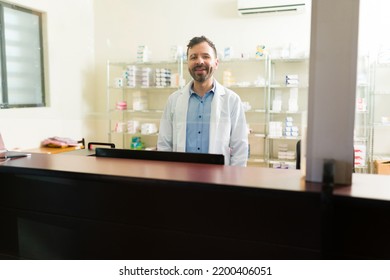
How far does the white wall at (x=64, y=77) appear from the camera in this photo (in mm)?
4207

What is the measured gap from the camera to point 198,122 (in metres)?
2.37

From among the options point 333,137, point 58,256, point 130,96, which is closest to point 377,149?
point 130,96

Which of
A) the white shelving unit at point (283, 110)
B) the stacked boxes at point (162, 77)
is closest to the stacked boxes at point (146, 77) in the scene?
the stacked boxes at point (162, 77)

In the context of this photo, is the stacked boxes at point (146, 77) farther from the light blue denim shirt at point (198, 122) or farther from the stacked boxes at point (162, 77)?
the light blue denim shirt at point (198, 122)

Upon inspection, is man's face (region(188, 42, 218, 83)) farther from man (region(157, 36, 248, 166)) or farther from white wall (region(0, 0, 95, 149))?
white wall (region(0, 0, 95, 149))

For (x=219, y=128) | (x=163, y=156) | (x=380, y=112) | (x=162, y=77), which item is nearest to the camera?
(x=163, y=156)

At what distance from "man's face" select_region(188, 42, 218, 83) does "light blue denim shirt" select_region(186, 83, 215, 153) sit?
4.0 inches

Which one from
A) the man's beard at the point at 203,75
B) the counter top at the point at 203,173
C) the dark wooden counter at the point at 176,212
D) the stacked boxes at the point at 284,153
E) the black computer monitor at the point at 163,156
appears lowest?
the stacked boxes at the point at 284,153

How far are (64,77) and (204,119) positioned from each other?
9.62ft

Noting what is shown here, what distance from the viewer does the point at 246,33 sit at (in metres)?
4.65

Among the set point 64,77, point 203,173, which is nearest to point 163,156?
point 203,173

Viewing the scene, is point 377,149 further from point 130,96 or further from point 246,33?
point 130,96

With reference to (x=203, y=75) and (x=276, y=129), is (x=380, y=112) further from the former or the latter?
(x=203, y=75)

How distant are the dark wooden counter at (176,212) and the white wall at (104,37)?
3.07 m
